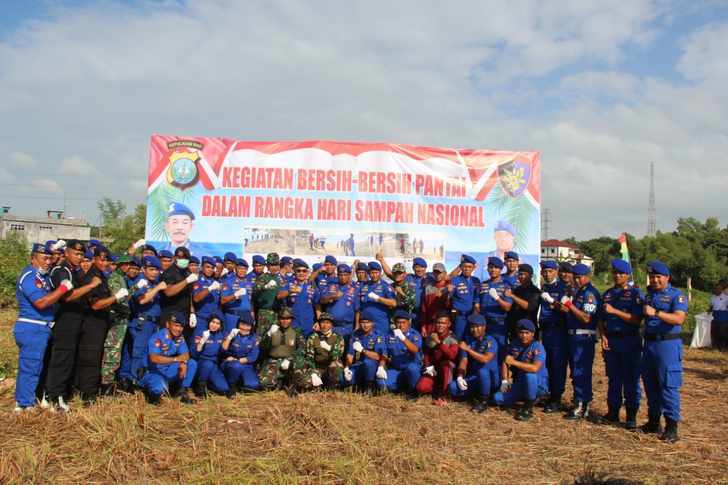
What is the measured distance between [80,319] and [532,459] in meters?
4.88

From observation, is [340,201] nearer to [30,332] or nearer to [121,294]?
[121,294]

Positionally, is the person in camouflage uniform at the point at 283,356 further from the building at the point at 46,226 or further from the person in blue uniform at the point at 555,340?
the building at the point at 46,226

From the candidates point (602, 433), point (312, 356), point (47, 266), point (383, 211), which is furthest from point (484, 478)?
point (383, 211)

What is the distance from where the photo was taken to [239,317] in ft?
24.1

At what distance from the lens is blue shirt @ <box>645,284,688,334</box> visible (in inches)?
208

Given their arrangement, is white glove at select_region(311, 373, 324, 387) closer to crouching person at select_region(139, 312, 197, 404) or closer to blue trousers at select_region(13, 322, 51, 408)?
crouching person at select_region(139, 312, 197, 404)

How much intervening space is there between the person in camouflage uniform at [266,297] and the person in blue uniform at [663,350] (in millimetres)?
4734

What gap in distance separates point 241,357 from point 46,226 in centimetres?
5053

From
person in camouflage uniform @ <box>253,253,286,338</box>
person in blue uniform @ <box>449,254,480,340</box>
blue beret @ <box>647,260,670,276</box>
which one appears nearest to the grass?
person in blue uniform @ <box>449,254,480,340</box>

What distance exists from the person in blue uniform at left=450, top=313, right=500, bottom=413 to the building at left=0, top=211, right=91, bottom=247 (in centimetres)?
4427

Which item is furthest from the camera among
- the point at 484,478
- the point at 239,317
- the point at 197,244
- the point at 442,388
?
the point at 197,244

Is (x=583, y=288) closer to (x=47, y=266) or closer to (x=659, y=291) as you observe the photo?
(x=659, y=291)

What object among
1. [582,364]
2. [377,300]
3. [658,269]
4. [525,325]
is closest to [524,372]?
[525,325]

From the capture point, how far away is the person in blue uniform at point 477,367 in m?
6.46
